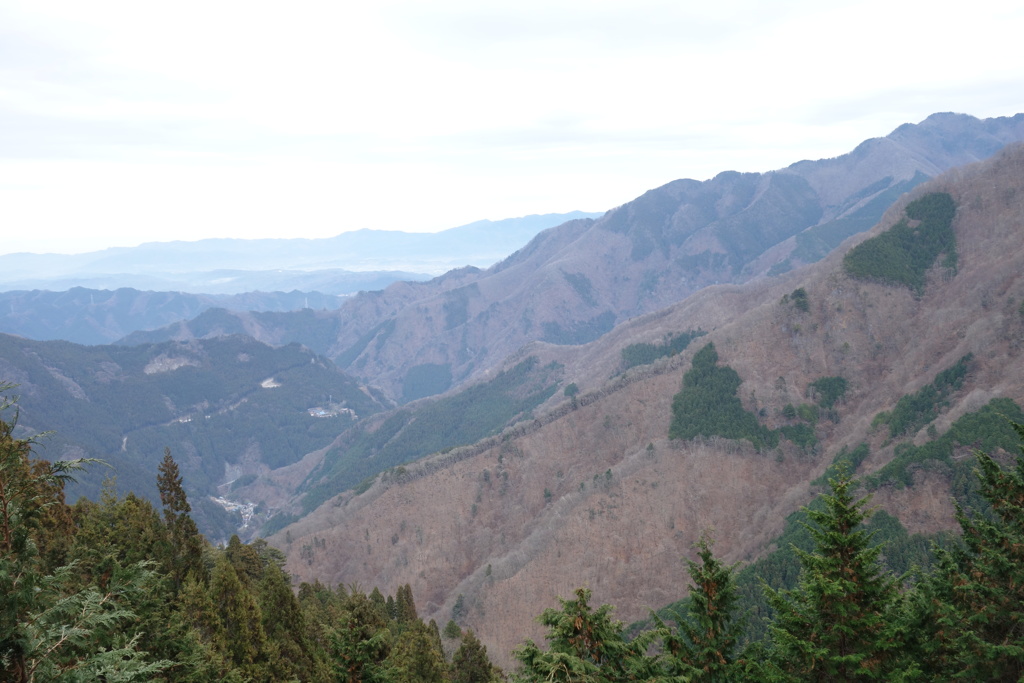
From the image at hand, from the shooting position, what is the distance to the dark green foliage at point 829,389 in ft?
417

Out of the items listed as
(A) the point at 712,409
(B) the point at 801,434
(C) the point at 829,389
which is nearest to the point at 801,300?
(C) the point at 829,389

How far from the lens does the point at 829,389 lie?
129 m

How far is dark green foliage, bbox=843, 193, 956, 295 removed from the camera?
14400 centimetres

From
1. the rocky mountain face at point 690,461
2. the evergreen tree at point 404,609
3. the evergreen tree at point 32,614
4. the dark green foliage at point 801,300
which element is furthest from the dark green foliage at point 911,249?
the evergreen tree at point 32,614

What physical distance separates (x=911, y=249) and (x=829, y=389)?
4907cm

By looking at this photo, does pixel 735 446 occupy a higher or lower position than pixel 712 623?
lower

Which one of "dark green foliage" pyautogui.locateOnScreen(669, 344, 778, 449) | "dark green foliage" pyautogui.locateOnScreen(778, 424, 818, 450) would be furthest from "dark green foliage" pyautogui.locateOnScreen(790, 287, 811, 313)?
"dark green foliage" pyautogui.locateOnScreen(778, 424, 818, 450)

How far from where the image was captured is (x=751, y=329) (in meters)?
146

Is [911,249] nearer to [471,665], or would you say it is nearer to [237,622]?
[471,665]

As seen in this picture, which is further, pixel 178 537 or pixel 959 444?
pixel 959 444

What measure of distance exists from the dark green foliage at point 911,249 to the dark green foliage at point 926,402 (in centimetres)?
3935

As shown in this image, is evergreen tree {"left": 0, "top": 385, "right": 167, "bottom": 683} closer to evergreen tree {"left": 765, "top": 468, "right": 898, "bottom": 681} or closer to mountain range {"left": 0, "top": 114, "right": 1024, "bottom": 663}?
evergreen tree {"left": 765, "top": 468, "right": 898, "bottom": 681}

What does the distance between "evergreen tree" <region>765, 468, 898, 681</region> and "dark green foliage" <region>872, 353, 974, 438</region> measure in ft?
329

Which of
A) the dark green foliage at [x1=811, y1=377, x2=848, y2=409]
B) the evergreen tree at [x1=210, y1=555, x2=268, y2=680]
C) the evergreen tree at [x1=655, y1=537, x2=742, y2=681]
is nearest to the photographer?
the evergreen tree at [x1=655, y1=537, x2=742, y2=681]
